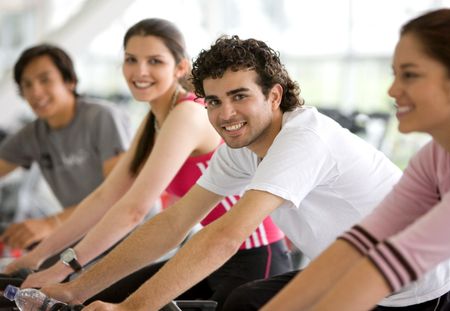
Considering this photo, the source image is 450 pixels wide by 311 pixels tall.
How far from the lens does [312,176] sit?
1799mm

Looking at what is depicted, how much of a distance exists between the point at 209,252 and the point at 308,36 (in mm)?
5454

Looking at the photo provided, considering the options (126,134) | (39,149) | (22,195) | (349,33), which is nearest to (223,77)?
(126,134)

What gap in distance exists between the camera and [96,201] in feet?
9.14

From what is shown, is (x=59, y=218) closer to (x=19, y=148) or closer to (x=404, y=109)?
(x=19, y=148)

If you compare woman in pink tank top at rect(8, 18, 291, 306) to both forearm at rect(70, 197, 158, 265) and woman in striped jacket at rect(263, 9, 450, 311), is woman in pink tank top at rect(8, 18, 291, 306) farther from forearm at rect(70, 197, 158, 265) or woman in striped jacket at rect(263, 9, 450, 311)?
woman in striped jacket at rect(263, 9, 450, 311)

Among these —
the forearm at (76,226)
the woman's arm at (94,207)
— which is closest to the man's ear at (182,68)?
the woman's arm at (94,207)

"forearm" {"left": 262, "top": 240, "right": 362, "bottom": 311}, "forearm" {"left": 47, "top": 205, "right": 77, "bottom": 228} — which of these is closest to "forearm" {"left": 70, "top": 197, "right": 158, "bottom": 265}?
"forearm" {"left": 47, "top": 205, "right": 77, "bottom": 228}

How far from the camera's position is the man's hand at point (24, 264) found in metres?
2.58

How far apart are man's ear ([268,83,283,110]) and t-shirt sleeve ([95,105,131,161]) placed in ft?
4.48

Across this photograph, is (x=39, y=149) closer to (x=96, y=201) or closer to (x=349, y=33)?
(x=96, y=201)

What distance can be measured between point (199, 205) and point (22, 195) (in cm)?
367

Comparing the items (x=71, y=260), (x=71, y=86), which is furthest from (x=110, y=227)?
(x=71, y=86)

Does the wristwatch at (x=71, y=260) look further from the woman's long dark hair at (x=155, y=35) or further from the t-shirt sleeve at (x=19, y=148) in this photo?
the t-shirt sleeve at (x=19, y=148)

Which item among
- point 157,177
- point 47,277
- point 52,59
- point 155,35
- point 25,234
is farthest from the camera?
point 52,59
